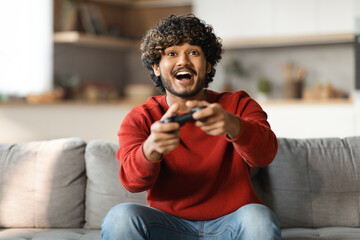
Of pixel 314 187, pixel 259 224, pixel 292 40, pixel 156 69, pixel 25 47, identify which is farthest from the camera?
pixel 292 40

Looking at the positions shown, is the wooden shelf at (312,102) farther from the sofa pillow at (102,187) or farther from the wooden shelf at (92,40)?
the sofa pillow at (102,187)

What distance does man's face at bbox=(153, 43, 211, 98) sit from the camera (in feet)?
5.25

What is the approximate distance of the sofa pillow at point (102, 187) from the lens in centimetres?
210

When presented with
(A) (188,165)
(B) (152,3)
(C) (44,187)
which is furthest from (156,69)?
(B) (152,3)

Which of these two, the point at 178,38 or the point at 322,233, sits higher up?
the point at 178,38

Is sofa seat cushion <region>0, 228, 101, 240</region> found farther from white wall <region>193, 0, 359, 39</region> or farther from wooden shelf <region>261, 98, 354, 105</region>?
white wall <region>193, 0, 359, 39</region>

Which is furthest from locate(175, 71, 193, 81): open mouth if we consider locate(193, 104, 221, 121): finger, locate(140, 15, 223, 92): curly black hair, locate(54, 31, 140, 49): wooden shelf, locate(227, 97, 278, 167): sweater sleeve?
locate(54, 31, 140, 49): wooden shelf

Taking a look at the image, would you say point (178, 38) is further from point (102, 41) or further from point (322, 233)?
point (102, 41)

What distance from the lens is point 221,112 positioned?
4.17 ft

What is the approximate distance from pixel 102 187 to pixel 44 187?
27cm

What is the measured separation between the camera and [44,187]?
2154 mm

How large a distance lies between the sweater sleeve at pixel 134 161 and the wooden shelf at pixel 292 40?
3.57 metres

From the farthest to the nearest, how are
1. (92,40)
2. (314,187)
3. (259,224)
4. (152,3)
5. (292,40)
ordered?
(152,3)
(92,40)
(292,40)
(314,187)
(259,224)

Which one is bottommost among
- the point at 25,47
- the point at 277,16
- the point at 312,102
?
the point at 312,102
